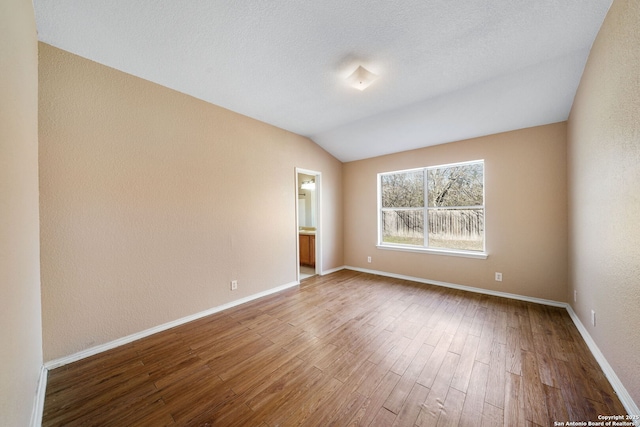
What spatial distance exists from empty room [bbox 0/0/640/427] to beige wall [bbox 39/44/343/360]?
0.06 ft

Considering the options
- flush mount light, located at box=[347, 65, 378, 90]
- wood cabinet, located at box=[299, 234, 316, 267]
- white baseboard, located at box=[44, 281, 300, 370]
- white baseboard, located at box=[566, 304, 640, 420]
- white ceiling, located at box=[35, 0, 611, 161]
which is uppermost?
white ceiling, located at box=[35, 0, 611, 161]

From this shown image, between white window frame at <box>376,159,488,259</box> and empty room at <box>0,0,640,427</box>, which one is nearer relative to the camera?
empty room at <box>0,0,640,427</box>

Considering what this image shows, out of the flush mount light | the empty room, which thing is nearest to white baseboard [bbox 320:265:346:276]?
the empty room

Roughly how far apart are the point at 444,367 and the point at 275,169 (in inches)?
127

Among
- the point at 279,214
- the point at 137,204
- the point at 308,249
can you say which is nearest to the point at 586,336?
the point at 279,214

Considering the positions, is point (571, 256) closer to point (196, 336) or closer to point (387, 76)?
point (387, 76)

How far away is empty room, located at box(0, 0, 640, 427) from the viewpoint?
1393 millimetres

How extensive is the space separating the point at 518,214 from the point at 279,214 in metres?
3.56

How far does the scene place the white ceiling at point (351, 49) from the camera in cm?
157

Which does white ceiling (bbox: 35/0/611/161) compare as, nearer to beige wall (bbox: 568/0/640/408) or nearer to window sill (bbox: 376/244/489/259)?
beige wall (bbox: 568/0/640/408)

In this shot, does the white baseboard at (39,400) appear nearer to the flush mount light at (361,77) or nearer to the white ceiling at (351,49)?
the white ceiling at (351,49)

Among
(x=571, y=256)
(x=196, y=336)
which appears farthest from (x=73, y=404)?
(x=571, y=256)

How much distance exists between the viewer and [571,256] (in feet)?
8.66

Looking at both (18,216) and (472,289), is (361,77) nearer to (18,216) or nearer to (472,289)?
(18,216)
